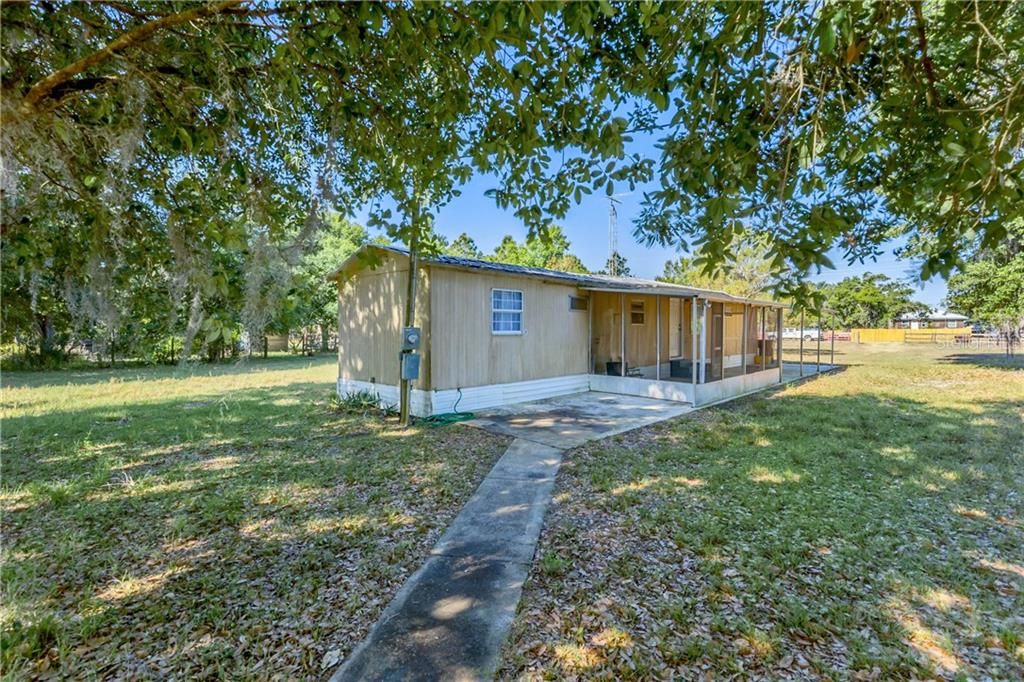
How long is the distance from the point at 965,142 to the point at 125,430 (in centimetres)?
1004

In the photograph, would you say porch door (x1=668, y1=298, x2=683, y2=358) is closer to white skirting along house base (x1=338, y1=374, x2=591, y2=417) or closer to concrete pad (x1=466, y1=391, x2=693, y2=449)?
concrete pad (x1=466, y1=391, x2=693, y2=449)

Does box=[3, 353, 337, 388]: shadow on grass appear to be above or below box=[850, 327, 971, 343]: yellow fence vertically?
below

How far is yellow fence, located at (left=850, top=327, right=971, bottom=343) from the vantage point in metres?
38.7

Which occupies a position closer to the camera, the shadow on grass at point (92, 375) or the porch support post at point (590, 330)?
the porch support post at point (590, 330)

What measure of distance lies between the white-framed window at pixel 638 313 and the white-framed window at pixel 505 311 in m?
3.95

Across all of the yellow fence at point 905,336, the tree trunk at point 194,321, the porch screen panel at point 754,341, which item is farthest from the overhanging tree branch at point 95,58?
the yellow fence at point 905,336

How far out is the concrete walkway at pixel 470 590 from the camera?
7.48 ft

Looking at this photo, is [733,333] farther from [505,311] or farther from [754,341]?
[505,311]

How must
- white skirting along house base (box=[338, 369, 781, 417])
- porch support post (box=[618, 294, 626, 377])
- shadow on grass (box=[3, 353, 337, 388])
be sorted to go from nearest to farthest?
white skirting along house base (box=[338, 369, 781, 417])
porch support post (box=[618, 294, 626, 377])
shadow on grass (box=[3, 353, 337, 388])

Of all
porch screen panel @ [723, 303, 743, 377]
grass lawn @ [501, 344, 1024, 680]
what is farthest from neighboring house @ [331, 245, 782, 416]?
porch screen panel @ [723, 303, 743, 377]

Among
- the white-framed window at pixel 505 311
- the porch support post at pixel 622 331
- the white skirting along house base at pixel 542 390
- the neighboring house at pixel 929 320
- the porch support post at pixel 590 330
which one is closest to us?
the white skirting along house base at pixel 542 390

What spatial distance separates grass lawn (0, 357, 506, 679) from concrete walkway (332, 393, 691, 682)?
0.16 meters

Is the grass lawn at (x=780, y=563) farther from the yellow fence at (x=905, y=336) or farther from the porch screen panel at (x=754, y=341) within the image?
the yellow fence at (x=905, y=336)

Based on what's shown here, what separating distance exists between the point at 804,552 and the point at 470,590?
2544mm
